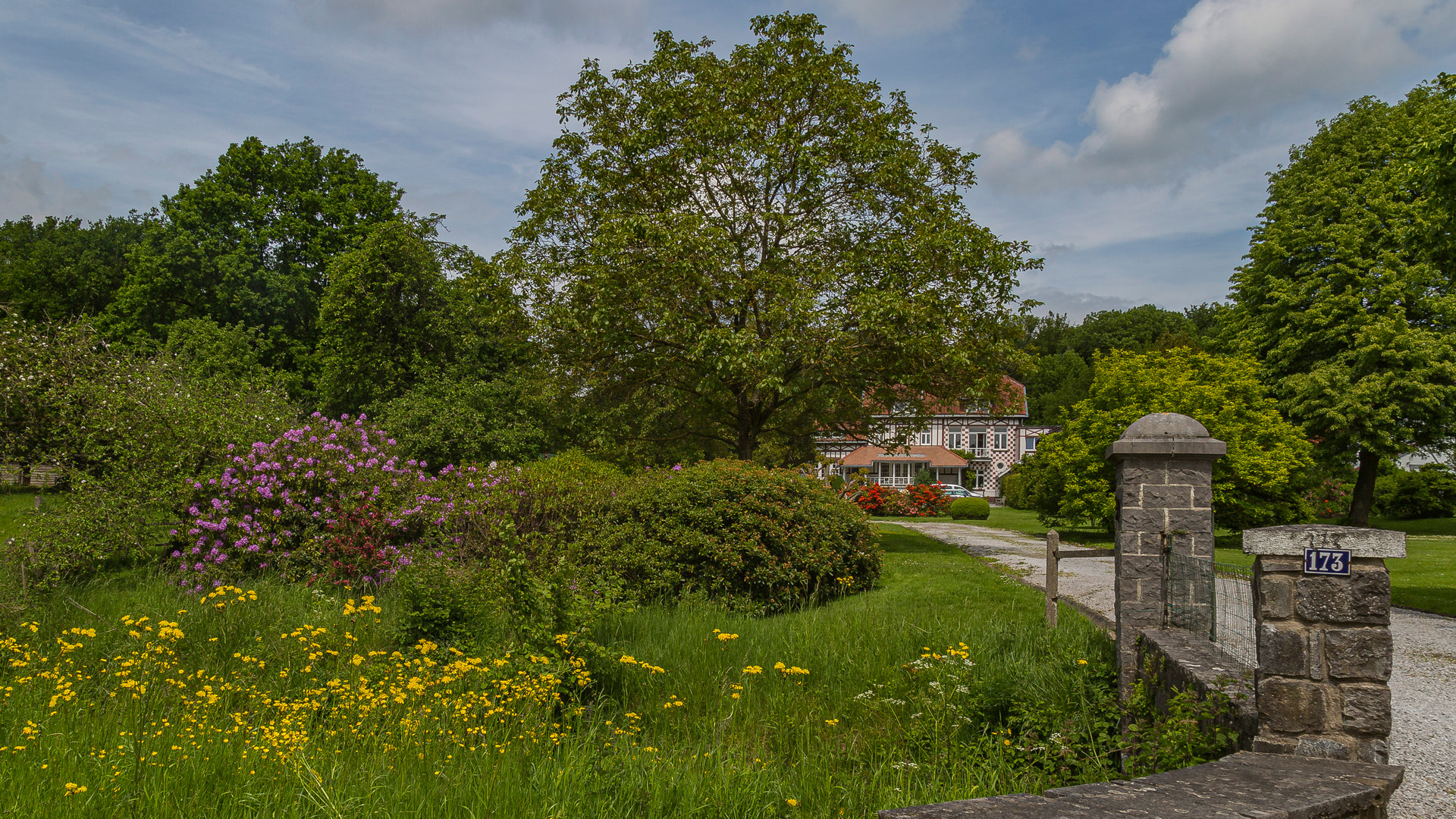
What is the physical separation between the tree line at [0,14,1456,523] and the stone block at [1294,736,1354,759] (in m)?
9.65

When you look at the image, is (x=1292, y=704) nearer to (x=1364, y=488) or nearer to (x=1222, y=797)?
(x=1222, y=797)

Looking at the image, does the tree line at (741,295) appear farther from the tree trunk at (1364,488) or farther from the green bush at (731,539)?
the green bush at (731,539)

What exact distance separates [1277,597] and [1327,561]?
24 centimetres

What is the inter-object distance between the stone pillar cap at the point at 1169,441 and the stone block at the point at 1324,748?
2.10 metres

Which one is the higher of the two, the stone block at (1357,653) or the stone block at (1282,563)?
the stone block at (1282,563)

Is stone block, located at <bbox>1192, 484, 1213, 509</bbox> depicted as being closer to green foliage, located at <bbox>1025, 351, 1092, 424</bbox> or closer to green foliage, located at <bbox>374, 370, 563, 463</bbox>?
green foliage, located at <bbox>374, 370, 563, 463</bbox>

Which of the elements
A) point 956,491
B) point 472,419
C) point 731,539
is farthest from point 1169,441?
point 956,491

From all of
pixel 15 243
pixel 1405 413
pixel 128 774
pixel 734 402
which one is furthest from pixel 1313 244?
pixel 15 243

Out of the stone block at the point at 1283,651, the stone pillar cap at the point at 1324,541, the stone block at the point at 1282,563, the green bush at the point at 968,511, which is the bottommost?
the green bush at the point at 968,511

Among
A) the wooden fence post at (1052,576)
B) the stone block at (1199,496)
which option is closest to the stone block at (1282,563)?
the stone block at (1199,496)

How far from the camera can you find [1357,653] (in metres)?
3.18

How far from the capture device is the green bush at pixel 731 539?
8891 millimetres

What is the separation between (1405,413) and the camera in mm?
21703

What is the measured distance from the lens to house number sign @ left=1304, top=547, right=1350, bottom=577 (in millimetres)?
3172
